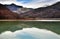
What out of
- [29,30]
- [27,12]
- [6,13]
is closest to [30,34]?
[29,30]

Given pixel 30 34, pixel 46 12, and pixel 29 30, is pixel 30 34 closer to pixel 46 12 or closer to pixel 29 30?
pixel 29 30

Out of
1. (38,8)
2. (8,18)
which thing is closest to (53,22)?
(38,8)

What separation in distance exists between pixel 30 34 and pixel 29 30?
0.06 metres

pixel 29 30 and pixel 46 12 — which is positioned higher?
pixel 46 12

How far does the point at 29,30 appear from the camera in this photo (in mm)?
1866

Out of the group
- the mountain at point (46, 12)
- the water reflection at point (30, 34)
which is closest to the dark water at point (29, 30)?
the water reflection at point (30, 34)

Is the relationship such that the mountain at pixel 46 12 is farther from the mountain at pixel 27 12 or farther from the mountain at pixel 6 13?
the mountain at pixel 6 13

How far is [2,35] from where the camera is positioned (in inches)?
73.2

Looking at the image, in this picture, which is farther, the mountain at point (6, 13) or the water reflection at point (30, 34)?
the mountain at point (6, 13)

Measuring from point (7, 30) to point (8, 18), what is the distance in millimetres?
178

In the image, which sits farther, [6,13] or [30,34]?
[6,13]

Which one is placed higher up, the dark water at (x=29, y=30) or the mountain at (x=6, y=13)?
the mountain at (x=6, y=13)

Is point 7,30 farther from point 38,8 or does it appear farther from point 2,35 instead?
point 38,8

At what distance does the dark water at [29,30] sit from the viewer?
182 centimetres
